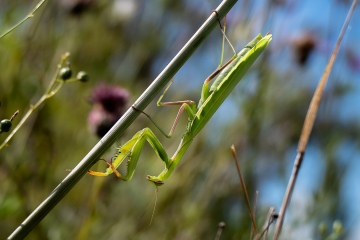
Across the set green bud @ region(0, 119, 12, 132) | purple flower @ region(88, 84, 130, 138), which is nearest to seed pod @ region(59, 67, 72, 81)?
green bud @ region(0, 119, 12, 132)

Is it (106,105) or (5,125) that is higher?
(5,125)

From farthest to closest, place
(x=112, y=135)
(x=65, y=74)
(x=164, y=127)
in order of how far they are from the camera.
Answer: (x=164, y=127) → (x=65, y=74) → (x=112, y=135)

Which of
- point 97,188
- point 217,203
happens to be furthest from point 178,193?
point 97,188

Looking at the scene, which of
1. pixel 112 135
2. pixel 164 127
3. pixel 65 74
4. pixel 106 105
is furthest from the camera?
pixel 164 127

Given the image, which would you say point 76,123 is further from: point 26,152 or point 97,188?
point 97,188

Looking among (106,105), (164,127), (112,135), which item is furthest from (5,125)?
(164,127)

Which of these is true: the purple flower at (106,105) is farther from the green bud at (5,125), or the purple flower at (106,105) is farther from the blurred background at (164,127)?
the green bud at (5,125)

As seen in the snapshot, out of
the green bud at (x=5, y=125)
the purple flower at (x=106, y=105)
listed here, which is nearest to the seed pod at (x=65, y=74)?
the green bud at (x=5, y=125)

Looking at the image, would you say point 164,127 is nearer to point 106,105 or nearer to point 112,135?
point 106,105

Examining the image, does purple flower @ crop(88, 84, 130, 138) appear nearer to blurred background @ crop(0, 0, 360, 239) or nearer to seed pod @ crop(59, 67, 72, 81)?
blurred background @ crop(0, 0, 360, 239)
